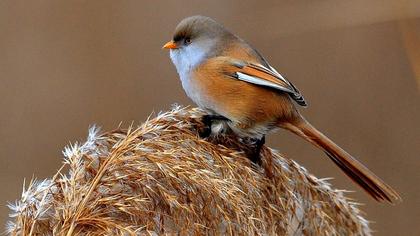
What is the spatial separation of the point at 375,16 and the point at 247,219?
2.33ft

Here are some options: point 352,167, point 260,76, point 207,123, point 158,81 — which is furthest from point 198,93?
point 158,81

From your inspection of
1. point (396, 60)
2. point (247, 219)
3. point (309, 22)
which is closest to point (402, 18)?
point (309, 22)

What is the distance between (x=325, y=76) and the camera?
6.05m

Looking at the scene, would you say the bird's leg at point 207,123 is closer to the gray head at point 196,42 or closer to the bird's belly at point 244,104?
the bird's belly at point 244,104

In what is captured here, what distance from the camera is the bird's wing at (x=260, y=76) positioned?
Answer: 11.5 feet

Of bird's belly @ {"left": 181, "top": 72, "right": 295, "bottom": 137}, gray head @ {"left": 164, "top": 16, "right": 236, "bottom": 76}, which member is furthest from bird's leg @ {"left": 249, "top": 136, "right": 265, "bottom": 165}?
gray head @ {"left": 164, "top": 16, "right": 236, "bottom": 76}

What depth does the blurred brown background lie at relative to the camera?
5723 millimetres

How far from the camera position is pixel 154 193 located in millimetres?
2627

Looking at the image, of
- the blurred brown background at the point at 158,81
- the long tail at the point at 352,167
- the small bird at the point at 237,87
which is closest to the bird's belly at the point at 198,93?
the small bird at the point at 237,87

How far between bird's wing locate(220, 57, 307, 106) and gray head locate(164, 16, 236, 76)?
11cm

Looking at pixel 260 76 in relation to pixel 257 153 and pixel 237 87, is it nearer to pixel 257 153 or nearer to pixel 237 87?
pixel 237 87

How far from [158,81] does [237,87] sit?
2.60m

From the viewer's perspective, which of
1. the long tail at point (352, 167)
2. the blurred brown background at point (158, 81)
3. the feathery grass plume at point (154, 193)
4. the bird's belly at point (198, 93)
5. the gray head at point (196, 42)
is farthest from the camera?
the blurred brown background at point (158, 81)

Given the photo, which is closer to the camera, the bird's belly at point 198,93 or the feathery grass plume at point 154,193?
the feathery grass plume at point 154,193
